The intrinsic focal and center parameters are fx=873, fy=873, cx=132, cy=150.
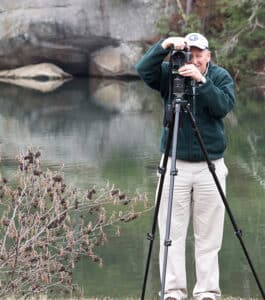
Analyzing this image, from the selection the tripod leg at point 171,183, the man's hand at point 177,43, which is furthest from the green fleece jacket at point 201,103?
the tripod leg at point 171,183

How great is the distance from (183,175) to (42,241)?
43.4 inches

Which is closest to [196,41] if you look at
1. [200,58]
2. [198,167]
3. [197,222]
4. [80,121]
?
[200,58]

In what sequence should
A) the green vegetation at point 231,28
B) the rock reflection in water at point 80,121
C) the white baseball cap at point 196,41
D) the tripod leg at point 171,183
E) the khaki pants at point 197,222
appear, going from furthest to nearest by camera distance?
the green vegetation at point 231,28
the rock reflection in water at point 80,121
the khaki pants at point 197,222
the white baseball cap at point 196,41
the tripod leg at point 171,183

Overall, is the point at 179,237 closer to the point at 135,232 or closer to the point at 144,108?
the point at 135,232

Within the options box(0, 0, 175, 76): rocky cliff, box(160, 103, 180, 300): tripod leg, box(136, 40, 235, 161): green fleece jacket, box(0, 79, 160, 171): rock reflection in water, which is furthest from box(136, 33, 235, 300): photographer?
box(0, 0, 175, 76): rocky cliff

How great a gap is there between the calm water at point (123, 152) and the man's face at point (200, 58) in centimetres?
230

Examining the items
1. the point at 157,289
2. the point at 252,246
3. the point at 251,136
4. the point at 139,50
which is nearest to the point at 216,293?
the point at 157,289

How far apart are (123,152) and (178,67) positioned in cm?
1083

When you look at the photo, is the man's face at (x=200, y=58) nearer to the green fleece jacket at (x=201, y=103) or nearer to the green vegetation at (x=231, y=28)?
the green fleece jacket at (x=201, y=103)

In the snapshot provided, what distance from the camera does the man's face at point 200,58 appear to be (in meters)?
4.86

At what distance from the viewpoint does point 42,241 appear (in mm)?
5543

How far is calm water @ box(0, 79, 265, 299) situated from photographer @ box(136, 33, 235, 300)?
152 centimetres

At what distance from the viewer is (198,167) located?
5020 millimetres

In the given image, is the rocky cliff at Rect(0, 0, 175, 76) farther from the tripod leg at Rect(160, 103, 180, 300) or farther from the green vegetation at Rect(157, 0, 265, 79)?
the tripod leg at Rect(160, 103, 180, 300)
